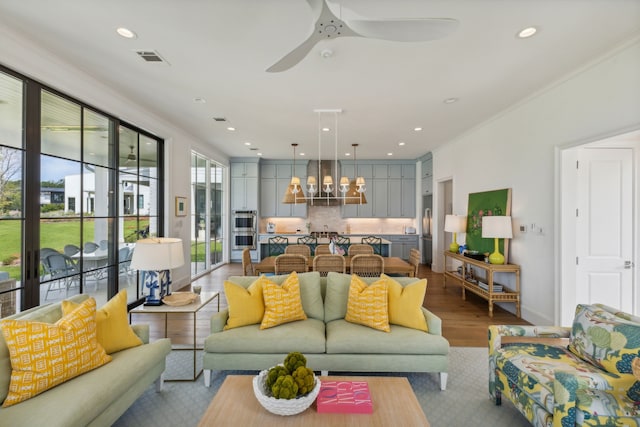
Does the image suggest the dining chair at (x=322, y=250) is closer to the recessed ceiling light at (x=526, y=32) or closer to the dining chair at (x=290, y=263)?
the dining chair at (x=290, y=263)

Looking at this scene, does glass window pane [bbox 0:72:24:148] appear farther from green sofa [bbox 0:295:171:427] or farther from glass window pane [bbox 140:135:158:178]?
glass window pane [bbox 140:135:158:178]

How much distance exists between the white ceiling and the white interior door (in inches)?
43.7

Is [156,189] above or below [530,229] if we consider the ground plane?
above

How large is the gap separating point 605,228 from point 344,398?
3502 millimetres

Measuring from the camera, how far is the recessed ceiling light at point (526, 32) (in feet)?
7.63

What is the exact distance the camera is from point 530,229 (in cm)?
379

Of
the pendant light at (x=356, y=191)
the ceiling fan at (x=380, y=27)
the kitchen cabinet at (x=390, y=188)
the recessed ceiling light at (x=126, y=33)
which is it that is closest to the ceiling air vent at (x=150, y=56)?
the recessed ceiling light at (x=126, y=33)

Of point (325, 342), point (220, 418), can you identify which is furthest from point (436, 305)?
point (220, 418)

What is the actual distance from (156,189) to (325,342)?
4107 millimetres

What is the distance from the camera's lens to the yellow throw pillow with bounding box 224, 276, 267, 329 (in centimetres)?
252

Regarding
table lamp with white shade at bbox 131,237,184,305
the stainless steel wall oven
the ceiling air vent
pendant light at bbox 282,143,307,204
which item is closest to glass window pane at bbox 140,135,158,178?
the ceiling air vent

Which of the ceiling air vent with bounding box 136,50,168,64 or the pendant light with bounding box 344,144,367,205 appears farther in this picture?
the pendant light with bounding box 344,144,367,205

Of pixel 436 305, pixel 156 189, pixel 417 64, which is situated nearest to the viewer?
pixel 417 64

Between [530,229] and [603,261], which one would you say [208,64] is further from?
[603,261]
